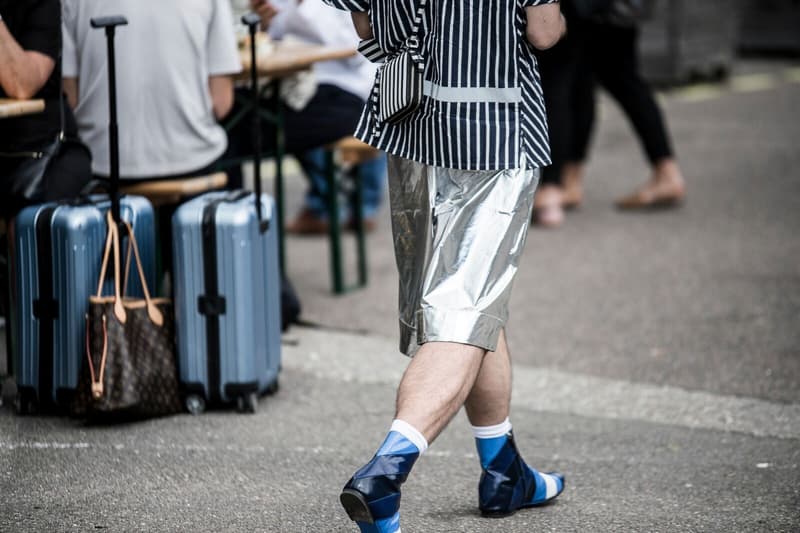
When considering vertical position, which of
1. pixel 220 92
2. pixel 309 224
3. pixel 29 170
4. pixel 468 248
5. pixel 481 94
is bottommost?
pixel 309 224

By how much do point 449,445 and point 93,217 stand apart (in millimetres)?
1422

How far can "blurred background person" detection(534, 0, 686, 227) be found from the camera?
7.70 m

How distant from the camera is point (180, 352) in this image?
14.7 feet

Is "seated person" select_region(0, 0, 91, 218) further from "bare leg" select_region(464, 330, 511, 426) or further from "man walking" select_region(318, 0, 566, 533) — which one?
"bare leg" select_region(464, 330, 511, 426)

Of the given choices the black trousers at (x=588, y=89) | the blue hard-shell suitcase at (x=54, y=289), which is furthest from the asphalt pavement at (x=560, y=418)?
the black trousers at (x=588, y=89)

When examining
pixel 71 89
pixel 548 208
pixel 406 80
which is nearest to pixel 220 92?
pixel 71 89

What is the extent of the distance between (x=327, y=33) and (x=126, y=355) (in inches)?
94.4

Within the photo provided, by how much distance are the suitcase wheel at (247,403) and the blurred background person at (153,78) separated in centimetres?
96

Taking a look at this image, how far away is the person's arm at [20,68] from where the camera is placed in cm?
423

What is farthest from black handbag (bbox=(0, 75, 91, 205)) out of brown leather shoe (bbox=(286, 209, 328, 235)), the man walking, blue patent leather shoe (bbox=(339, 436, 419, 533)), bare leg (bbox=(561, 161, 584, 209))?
bare leg (bbox=(561, 161, 584, 209))

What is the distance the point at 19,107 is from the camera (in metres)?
4.08

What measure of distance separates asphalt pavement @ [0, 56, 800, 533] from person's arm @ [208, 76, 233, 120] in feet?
3.49

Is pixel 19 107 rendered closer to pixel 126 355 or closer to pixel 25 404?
pixel 126 355

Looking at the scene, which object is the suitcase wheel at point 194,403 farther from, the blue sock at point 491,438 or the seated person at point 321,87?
the seated person at point 321,87
